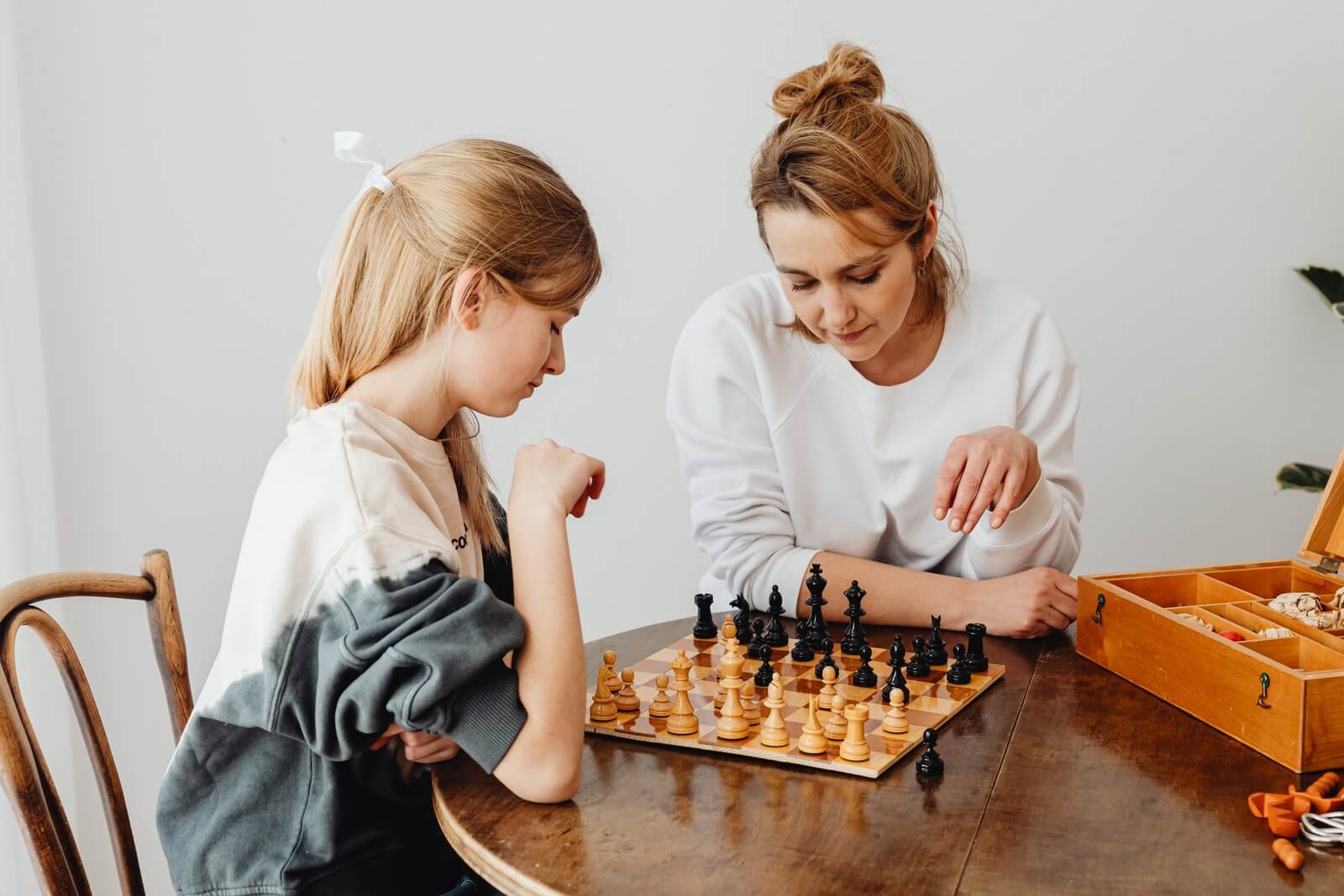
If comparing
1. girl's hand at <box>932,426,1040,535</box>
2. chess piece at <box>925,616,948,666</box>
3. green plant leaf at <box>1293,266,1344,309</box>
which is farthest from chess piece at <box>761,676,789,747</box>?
green plant leaf at <box>1293,266,1344,309</box>

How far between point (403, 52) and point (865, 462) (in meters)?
1.56

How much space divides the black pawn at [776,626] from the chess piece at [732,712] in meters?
A: 0.21

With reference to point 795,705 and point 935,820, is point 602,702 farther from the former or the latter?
point 935,820

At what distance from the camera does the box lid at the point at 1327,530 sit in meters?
1.64

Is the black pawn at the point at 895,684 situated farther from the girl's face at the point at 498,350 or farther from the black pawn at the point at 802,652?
the girl's face at the point at 498,350

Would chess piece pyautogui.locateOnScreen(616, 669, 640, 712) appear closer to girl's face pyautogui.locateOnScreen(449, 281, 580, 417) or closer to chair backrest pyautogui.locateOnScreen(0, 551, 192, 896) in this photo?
girl's face pyautogui.locateOnScreen(449, 281, 580, 417)

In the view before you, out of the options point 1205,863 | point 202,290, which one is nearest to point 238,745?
point 1205,863

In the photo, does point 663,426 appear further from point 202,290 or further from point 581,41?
point 202,290

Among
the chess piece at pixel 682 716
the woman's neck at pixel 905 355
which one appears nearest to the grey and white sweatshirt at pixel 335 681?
the chess piece at pixel 682 716

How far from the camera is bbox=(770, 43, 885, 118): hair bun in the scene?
179 centimetres

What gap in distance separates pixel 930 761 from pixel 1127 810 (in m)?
0.19

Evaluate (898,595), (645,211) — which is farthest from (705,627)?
(645,211)

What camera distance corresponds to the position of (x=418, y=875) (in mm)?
1369

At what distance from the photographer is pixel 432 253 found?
1.37 m
